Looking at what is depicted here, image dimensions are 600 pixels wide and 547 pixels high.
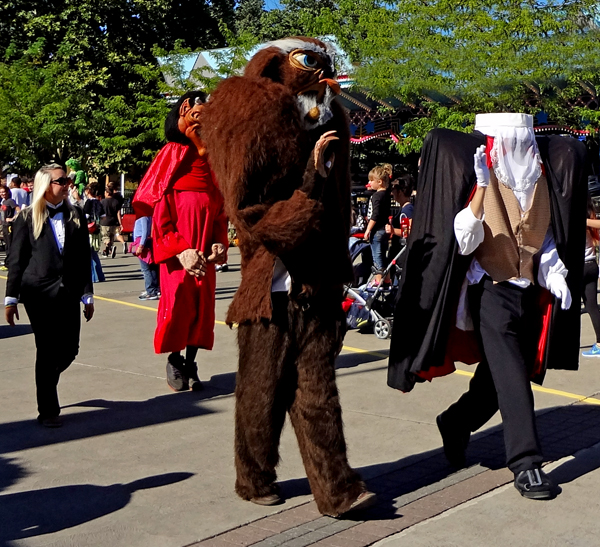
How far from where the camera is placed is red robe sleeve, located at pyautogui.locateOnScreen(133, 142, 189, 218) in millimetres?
6270

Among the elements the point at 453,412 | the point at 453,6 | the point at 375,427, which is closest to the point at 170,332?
the point at 375,427

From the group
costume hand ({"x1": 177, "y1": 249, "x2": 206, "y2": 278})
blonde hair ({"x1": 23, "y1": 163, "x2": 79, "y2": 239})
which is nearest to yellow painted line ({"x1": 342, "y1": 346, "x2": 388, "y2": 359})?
costume hand ({"x1": 177, "y1": 249, "x2": 206, "y2": 278})

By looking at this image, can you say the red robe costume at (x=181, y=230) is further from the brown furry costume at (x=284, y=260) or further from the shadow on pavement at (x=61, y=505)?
the brown furry costume at (x=284, y=260)

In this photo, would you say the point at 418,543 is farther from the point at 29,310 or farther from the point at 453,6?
the point at 453,6

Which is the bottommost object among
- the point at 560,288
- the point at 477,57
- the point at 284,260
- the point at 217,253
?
the point at 560,288

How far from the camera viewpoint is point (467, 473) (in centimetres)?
482

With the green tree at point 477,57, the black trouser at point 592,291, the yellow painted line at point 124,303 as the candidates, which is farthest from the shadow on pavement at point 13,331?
the green tree at point 477,57

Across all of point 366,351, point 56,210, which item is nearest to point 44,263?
point 56,210

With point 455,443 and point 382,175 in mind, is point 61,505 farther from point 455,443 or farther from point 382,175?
point 382,175

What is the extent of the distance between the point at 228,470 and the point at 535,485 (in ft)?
5.32

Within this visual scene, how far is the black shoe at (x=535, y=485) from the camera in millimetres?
4332

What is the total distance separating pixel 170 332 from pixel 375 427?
65.5 inches

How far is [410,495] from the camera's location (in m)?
4.44

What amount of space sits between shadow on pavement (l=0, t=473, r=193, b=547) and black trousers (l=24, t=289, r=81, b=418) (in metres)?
1.34
